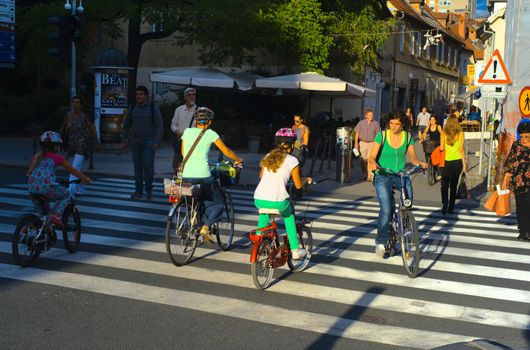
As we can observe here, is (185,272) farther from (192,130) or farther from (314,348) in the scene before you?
(314,348)

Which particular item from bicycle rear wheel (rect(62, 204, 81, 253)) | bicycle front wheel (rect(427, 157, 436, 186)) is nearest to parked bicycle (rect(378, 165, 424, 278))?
bicycle rear wheel (rect(62, 204, 81, 253))

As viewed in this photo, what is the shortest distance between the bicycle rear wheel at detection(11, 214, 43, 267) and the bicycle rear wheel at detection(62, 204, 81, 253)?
0.51m

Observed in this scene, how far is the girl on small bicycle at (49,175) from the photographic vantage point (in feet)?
24.8

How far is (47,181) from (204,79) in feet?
52.1

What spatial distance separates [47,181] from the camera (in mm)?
7566

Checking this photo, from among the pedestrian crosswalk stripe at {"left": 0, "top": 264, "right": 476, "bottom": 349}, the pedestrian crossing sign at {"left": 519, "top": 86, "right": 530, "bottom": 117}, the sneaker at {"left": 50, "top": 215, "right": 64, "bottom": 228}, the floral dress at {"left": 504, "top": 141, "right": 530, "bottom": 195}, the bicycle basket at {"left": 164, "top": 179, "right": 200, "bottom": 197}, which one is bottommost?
the pedestrian crosswalk stripe at {"left": 0, "top": 264, "right": 476, "bottom": 349}

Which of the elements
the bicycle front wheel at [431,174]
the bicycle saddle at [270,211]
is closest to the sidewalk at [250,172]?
the bicycle front wheel at [431,174]

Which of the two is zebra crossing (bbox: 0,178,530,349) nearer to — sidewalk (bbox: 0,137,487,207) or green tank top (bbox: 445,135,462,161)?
green tank top (bbox: 445,135,462,161)

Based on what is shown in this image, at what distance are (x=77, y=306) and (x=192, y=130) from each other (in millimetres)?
2684

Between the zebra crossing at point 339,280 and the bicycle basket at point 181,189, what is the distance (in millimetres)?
795

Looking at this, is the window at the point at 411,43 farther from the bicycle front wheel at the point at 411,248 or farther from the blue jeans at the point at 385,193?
the bicycle front wheel at the point at 411,248

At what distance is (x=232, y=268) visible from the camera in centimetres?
760

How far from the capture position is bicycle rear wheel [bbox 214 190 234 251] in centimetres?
829

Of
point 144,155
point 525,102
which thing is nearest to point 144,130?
point 144,155
